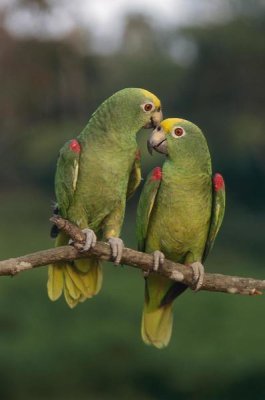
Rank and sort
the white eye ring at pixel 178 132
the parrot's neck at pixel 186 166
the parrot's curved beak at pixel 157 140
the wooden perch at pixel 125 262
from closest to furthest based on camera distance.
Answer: the wooden perch at pixel 125 262
the parrot's curved beak at pixel 157 140
the white eye ring at pixel 178 132
the parrot's neck at pixel 186 166

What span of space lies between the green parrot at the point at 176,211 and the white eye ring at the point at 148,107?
0.14 m

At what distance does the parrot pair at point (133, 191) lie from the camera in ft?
11.2

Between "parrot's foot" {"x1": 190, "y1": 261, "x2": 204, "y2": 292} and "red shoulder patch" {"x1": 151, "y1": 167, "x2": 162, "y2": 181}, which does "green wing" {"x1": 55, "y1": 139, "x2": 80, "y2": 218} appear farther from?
"parrot's foot" {"x1": 190, "y1": 261, "x2": 204, "y2": 292}

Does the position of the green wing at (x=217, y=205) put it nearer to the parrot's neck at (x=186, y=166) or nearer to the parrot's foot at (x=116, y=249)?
the parrot's neck at (x=186, y=166)

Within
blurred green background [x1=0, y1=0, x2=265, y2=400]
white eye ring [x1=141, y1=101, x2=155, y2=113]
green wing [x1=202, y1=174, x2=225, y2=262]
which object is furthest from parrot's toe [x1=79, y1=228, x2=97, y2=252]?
blurred green background [x1=0, y1=0, x2=265, y2=400]

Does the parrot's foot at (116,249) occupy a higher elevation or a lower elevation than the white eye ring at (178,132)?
lower

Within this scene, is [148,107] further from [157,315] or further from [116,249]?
[157,315]

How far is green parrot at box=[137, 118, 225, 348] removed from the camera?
3.52m

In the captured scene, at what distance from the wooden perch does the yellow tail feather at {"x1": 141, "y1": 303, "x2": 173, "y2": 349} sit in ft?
1.67

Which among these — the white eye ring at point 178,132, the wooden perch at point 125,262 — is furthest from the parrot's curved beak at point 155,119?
the wooden perch at point 125,262

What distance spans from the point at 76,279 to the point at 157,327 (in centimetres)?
47

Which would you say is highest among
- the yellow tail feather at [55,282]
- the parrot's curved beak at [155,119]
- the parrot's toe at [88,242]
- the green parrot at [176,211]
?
the parrot's curved beak at [155,119]

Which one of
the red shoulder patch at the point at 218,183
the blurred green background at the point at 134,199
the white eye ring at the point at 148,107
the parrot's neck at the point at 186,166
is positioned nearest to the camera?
the white eye ring at the point at 148,107

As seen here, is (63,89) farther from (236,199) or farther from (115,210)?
(115,210)
